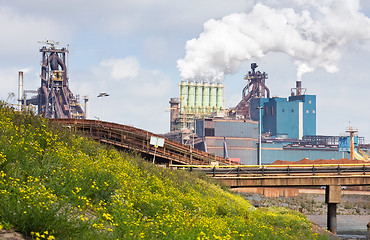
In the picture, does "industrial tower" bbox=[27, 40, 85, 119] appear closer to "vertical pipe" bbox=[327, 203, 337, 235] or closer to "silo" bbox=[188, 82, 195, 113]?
"silo" bbox=[188, 82, 195, 113]

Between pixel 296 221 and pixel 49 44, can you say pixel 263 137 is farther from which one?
pixel 296 221

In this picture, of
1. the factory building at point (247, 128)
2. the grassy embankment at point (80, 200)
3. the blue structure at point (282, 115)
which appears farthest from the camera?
the blue structure at point (282, 115)

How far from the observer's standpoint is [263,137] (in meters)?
179

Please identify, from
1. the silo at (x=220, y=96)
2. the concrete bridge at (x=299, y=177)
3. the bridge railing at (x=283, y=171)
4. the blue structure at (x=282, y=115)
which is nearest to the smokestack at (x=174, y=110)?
the silo at (x=220, y=96)

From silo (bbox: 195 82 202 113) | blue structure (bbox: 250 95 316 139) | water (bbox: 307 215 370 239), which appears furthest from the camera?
blue structure (bbox: 250 95 316 139)

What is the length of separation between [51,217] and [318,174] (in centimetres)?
3303

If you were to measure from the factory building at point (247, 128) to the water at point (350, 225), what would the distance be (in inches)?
2615

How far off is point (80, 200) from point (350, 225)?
3669cm

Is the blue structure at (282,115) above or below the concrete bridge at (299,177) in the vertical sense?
above

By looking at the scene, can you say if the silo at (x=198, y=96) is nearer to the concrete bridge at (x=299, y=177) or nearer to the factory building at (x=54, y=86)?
the factory building at (x=54, y=86)

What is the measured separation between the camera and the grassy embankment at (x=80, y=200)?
9.51 m

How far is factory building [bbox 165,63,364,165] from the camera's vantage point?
5807 inches

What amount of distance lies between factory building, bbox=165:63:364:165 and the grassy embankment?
322ft

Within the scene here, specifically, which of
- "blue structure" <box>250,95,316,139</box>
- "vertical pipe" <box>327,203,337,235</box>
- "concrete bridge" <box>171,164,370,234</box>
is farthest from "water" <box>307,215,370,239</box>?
"blue structure" <box>250,95,316,139</box>
